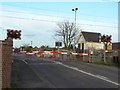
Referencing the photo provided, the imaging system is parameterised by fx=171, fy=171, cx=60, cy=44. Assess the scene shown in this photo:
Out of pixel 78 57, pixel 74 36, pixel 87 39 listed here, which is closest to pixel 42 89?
pixel 78 57

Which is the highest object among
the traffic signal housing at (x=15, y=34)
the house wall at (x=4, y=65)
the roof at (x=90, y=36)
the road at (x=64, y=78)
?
the roof at (x=90, y=36)

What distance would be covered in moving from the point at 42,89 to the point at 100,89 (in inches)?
98.6

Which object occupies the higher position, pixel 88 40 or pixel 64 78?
pixel 88 40

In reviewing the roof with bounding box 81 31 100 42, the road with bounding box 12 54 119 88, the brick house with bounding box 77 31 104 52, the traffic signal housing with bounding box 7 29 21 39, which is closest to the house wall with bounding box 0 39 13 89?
the road with bounding box 12 54 119 88

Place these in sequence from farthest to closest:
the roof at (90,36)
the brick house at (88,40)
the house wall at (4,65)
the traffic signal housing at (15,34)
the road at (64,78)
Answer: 1. the roof at (90,36)
2. the brick house at (88,40)
3. the traffic signal housing at (15,34)
4. the road at (64,78)
5. the house wall at (4,65)

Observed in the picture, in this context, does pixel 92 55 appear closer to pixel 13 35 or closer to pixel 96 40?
pixel 13 35

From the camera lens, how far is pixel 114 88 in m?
7.79

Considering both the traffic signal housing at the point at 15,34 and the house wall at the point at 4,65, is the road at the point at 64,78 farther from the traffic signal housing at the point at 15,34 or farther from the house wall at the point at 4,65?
the traffic signal housing at the point at 15,34

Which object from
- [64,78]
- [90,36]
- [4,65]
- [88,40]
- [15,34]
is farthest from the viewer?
[90,36]

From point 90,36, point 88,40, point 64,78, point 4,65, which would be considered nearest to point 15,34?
point 64,78

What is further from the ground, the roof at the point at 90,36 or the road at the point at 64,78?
the roof at the point at 90,36

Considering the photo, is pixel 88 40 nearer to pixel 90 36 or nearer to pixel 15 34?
pixel 90 36

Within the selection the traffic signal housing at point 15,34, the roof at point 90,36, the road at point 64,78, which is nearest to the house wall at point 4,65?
the road at point 64,78

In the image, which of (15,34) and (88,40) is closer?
(15,34)
